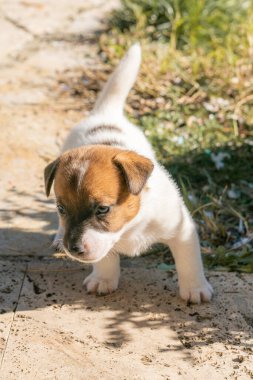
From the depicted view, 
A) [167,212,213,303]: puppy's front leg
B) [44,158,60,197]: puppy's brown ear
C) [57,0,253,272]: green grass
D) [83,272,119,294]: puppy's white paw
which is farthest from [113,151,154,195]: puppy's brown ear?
[57,0,253,272]: green grass

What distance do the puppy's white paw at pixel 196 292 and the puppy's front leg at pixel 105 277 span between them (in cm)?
44

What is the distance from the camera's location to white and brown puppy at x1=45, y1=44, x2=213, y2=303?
3.59m

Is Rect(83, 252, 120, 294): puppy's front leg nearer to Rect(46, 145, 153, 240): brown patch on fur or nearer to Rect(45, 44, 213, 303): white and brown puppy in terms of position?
Rect(45, 44, 213, 303): white and brown puppy

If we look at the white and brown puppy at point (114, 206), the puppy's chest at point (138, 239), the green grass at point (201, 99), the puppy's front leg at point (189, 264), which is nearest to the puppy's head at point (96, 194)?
the white and brown puppy at point (114, 206)

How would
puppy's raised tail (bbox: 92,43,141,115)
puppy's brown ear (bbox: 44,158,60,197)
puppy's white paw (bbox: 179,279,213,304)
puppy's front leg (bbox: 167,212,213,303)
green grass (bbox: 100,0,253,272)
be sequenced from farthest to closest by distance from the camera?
green grass (bbox: 100,0,253,272) < puppy's raised tail (bbox: 92,43,141,115) < puppy's white paw (bbox: 179,279,213,304) < puppy's front leg (bbox: 167,212,213,303) < puppy's brown ear (bbox: 44,158,60,197)

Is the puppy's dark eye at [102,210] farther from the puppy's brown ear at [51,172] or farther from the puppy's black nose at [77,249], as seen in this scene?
the puppy's brown ear at [51,172]

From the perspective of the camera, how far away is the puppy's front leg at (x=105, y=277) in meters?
4.40

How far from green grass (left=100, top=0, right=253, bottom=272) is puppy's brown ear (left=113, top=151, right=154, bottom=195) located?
1369mm

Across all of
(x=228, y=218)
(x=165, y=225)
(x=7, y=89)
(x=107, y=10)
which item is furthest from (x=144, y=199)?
(x=107, y=10)

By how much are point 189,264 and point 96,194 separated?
0.94 meters

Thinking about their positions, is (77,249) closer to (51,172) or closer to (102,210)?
(102,210)

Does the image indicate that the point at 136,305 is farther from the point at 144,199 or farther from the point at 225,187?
the point at 225,187

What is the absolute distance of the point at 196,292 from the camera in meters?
4.27

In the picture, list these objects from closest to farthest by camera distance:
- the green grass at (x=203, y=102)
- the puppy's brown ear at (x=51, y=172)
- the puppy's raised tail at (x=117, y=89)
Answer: the puppy's brown ear at (x=51, y=172), the puppy's raised tail at (x=117, y=89), the green grass at (x=203, y=102)
